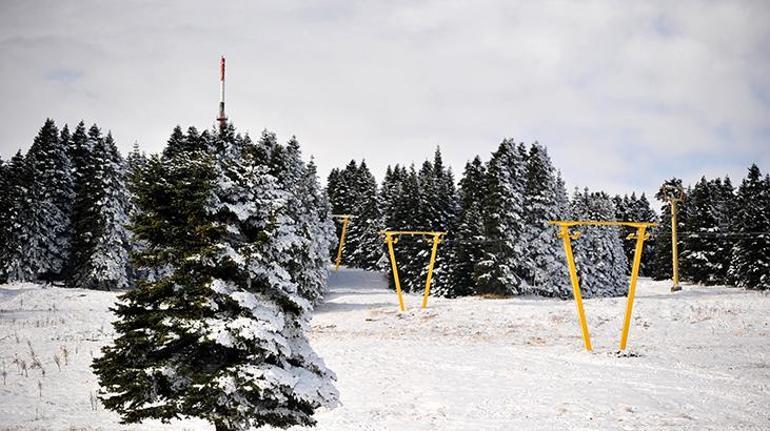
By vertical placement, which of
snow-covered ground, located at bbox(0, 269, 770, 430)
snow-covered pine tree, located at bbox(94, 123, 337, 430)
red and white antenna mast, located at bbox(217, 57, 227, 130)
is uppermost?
red and white antenna mast, located at bbox(217, 57, 227, 130)

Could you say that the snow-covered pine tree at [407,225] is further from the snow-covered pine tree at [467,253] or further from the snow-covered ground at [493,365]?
the snow-covered ground at [493,365]

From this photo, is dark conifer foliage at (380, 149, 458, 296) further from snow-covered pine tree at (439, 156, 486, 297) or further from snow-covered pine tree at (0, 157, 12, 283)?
snow-covered pine tree at (0, 157, 12, 283)

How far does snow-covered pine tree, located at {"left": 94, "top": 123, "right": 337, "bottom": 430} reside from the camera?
8117mm

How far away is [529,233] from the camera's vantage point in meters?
49.9

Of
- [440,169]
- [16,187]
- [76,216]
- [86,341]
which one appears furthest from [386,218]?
[86,341]

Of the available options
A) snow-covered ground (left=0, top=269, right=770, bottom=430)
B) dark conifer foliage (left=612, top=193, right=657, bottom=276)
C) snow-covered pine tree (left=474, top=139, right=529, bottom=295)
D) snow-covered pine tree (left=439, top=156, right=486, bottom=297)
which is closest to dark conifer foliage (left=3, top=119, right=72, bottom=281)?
snow-covered ground (left=0, top=269, right=770, bottom=430)

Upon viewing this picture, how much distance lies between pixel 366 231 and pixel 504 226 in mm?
35913

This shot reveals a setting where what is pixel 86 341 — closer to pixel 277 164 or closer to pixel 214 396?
pixel 214 396

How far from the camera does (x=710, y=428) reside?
12945 mm

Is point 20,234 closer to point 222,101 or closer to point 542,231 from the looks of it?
point 222,101

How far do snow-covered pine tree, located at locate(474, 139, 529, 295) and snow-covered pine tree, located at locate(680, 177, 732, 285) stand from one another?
78.4ft

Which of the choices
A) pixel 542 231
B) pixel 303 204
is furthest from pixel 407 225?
pixel 303 204

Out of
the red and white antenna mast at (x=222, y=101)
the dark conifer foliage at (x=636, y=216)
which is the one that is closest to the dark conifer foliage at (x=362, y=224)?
the dark conifer foliage at (x=636, y=216)

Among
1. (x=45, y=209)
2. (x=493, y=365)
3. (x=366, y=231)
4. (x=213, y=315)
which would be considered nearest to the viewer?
(x=213, y=315)
